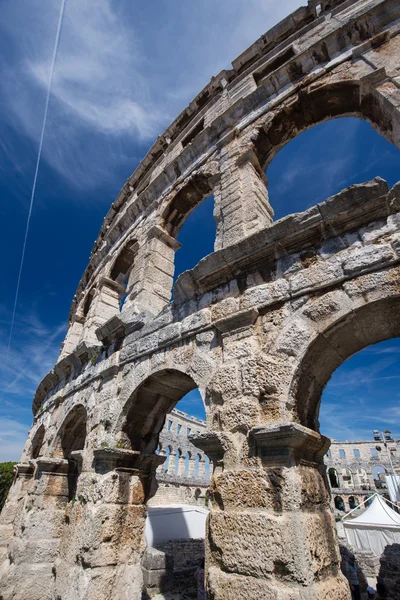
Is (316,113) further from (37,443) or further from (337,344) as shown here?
(37,443)

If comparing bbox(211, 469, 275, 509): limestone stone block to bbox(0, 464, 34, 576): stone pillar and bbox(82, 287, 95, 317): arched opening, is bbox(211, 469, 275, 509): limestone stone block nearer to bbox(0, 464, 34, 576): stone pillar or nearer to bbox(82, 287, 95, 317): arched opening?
bbox(0, 464, 34, 576): stone pillar

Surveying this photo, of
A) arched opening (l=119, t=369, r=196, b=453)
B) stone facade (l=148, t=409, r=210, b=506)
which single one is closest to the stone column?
stone facade (l=148, t=409, r=210, b=506)

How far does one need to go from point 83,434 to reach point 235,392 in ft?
14.4

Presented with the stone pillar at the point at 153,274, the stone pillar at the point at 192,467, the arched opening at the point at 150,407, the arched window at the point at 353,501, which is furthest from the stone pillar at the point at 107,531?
the arched window at the point at 353,501

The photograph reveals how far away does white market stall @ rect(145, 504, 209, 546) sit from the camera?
8766 mm

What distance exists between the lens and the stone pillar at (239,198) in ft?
13.3

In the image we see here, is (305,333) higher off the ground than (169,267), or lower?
lower

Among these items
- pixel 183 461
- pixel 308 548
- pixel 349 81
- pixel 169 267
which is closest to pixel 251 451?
pixel 308 548

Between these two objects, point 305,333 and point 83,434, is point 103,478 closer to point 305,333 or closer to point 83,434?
point 83,434

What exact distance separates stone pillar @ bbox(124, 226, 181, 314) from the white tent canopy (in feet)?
40.0

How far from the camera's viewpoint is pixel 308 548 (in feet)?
6.44

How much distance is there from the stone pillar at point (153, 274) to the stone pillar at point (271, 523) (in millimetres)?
2990

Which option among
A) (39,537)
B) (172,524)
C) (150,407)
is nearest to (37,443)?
(39,537)

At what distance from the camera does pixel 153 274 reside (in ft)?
18.4
